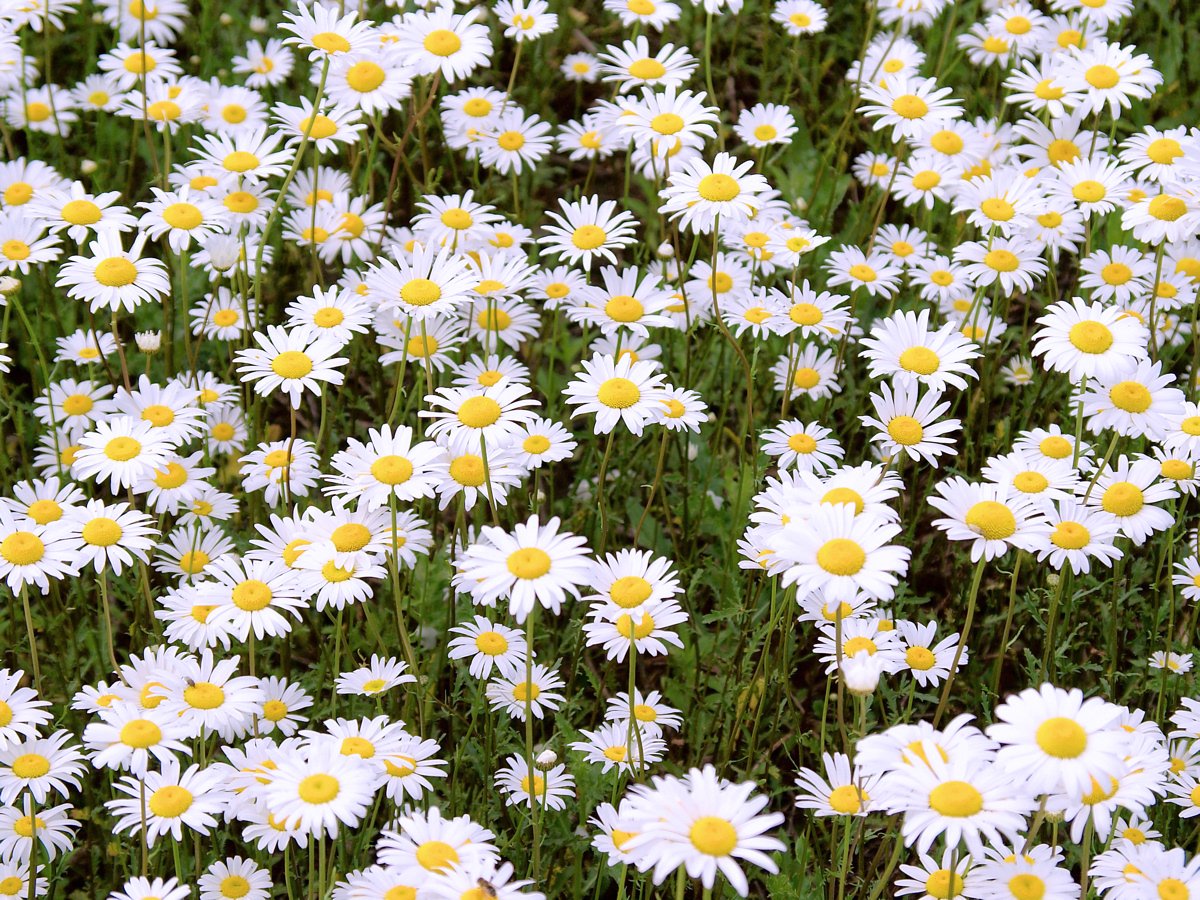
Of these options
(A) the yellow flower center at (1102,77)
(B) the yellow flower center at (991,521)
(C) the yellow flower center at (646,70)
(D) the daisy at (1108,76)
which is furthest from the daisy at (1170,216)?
(C) the yellow flower center at (646,70)

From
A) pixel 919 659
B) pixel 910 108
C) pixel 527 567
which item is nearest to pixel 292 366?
pixel 527 567

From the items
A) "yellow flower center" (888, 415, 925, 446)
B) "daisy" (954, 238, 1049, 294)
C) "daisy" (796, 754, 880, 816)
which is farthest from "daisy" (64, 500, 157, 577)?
"daisy" (954, 238, 1049, 294)

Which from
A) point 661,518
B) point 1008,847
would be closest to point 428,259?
point 661,518

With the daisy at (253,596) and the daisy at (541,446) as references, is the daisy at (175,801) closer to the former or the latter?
the daisy at (253,596)

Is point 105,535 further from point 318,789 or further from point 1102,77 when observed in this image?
point 1102,77

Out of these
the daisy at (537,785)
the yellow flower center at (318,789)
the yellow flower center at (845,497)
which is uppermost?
the yellow flower center at (845,497)

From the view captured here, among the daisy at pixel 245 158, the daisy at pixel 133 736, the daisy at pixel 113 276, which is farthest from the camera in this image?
the daisy at pixel 245 158

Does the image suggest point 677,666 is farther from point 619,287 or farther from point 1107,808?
point 1107,808
